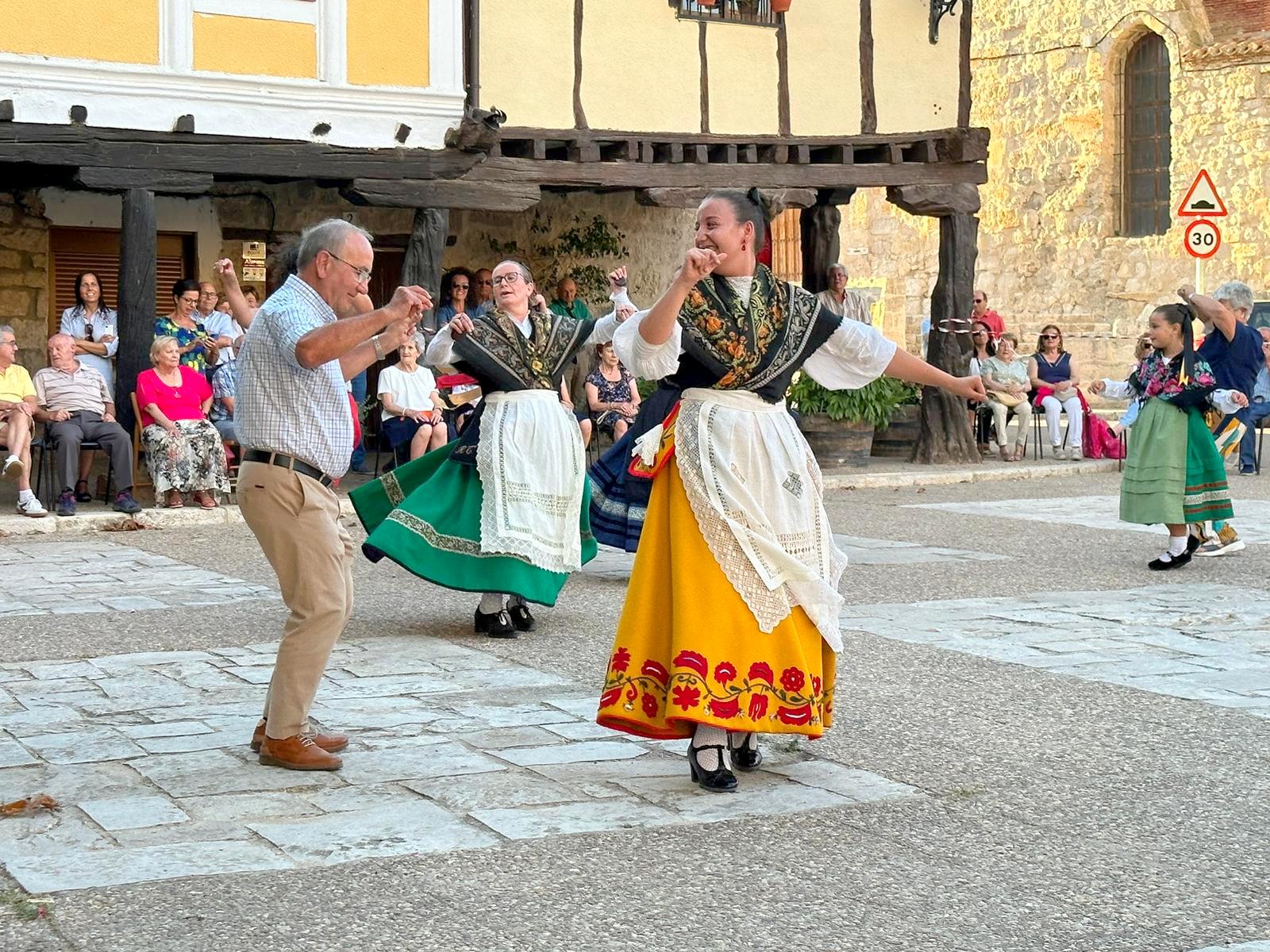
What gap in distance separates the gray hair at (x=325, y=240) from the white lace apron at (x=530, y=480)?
8.14 feet

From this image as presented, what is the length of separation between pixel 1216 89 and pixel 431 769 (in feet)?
69.0

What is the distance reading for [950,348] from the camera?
1678cm

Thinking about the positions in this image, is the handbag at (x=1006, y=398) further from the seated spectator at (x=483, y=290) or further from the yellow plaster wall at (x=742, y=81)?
the seated spectator at (x=483, y=290)

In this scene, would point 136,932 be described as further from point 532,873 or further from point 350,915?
point 532,873

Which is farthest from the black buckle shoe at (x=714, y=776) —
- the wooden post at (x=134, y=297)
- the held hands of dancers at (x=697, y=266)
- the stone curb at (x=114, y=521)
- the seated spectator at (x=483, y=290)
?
the seated spectator at (x=483, y=290)

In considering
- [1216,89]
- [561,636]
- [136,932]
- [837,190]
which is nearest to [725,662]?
[136,932]

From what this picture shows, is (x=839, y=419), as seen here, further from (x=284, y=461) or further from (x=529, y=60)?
(x=284, y=461)

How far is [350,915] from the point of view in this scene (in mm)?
3643

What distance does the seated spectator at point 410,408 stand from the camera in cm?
1309

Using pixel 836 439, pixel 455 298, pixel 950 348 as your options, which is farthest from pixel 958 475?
pixel 455 298

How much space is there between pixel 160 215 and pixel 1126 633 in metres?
10.8

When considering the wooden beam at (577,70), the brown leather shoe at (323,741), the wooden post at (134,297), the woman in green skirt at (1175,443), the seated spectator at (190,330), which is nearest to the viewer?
the brown leather shoe at (323,741)

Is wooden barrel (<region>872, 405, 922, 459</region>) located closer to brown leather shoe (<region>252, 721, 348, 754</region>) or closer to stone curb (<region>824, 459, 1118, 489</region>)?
stone curb (<region>824, 459, 1118, 489</region>)

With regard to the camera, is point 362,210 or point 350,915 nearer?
point 350,915
